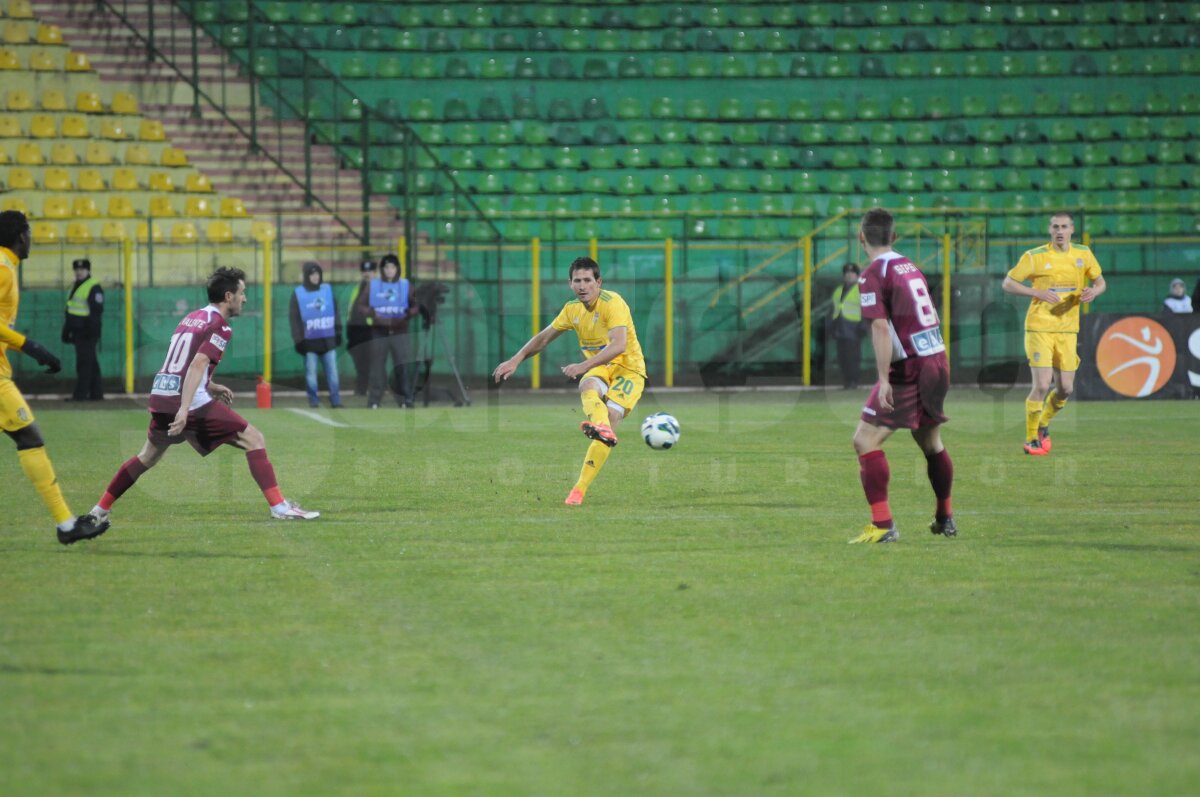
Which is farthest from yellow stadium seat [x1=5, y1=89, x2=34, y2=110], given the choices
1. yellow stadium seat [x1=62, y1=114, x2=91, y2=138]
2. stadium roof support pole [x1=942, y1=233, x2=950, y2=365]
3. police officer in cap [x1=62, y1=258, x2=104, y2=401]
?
stadium roof support pole [x1=942, y1=233, x2=950, y2=365]

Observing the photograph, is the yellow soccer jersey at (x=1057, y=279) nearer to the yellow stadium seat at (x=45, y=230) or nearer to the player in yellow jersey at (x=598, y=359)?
the player in yellow jersey at (x=598, y=359)

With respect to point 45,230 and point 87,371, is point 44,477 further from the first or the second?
point 45,230

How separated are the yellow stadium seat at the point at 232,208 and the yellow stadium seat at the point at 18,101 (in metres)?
4.46

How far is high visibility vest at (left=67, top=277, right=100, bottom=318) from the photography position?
23594mm

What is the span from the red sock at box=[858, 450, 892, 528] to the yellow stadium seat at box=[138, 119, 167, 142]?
2308 centimetres

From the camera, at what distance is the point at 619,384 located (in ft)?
38.8

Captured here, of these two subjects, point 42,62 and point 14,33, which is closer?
point 42,62

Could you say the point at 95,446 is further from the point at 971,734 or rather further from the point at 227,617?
the point at 971,734

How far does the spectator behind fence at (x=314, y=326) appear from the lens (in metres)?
22.5

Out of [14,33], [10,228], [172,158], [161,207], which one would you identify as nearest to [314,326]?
[161,207]

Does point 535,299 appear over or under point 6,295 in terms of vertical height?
over

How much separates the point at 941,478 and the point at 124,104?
78.5 ft

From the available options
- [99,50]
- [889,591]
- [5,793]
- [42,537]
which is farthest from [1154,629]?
[99,50]

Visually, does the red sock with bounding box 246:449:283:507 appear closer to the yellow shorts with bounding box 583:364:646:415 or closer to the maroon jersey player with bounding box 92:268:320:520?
the maroon jersey player with bounding box 92:268:320:520
